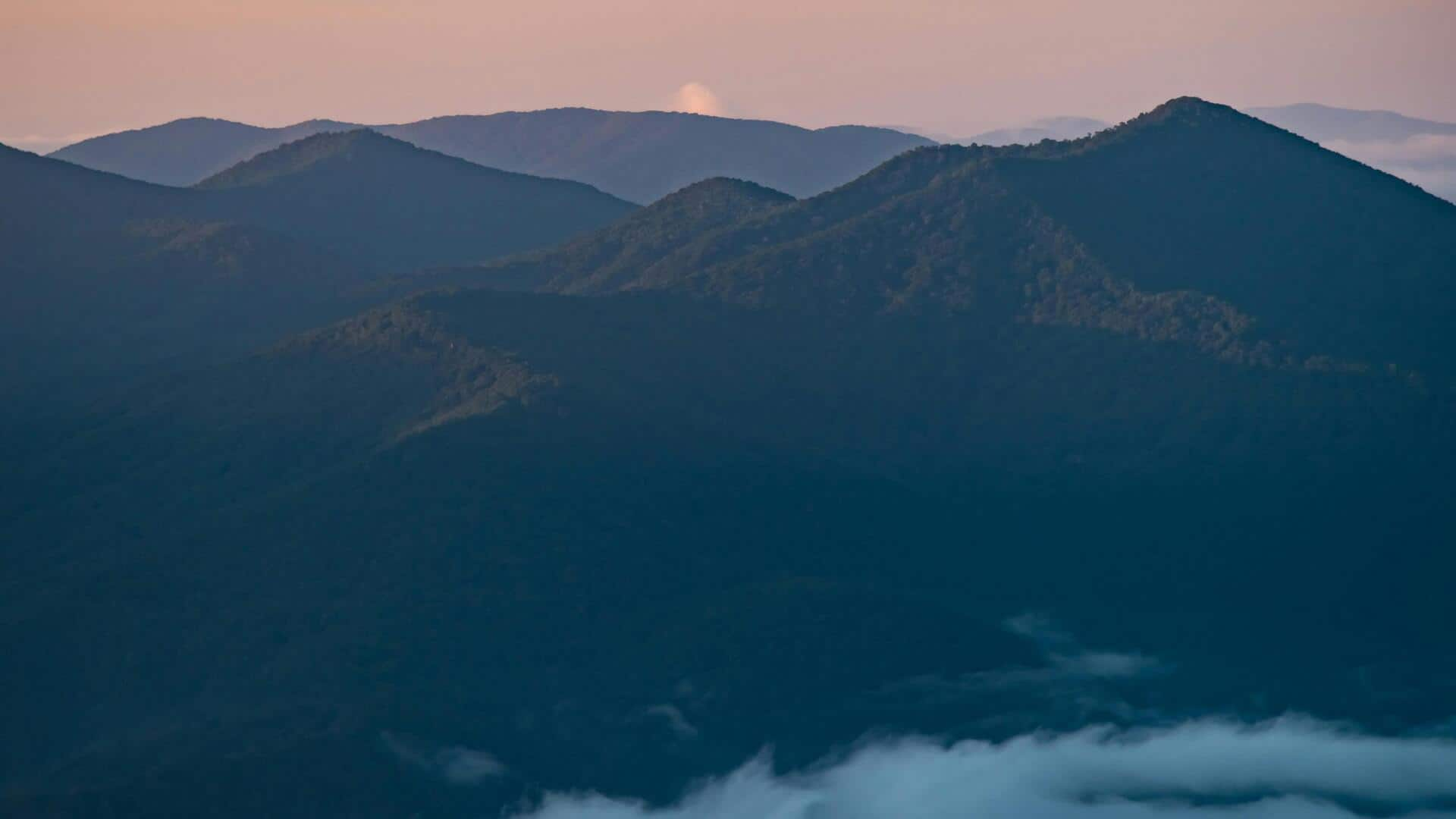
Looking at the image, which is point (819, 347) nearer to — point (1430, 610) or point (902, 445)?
point (902, 445)

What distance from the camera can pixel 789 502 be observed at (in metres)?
83.9

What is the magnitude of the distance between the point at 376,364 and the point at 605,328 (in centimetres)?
1164

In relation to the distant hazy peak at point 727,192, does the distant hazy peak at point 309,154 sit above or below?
above

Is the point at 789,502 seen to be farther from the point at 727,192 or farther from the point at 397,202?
the point at 397,202

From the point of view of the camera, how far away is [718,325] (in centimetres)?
9600

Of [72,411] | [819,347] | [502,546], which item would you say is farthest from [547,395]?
[72,411]

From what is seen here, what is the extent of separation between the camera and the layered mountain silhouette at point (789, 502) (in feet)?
233

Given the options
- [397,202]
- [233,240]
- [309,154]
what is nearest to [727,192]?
[233,240]

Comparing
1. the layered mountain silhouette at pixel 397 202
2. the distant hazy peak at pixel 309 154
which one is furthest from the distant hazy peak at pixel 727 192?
the distant hazy peak at pixel 309 154

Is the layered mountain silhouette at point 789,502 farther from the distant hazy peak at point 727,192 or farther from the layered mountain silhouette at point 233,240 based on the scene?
the layered mountain silhouette at point 233,240

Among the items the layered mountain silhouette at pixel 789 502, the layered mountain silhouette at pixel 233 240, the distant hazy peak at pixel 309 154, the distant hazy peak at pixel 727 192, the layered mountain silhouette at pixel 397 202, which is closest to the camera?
the layered mountain silhouette at pixel 789 502

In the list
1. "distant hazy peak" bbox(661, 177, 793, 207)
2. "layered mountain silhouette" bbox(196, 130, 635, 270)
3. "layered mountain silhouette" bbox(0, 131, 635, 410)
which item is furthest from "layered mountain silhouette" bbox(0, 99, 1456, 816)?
"layered mountain silhouette" bbox(196, 130, 635, 270)

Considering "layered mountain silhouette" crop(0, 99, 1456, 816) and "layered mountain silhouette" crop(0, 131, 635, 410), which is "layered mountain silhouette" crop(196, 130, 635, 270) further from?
"layered mountain silhouette" crop(0, 99, 1456, 816)

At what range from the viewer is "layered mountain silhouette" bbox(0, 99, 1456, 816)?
233 ft
